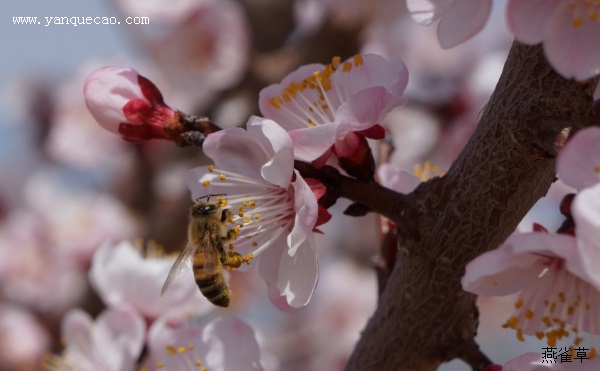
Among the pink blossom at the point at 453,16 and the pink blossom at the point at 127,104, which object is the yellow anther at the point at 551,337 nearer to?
the pink blossom at the point at 453,16

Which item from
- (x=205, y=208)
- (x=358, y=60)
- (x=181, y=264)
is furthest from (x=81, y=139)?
(x=358, y=60)

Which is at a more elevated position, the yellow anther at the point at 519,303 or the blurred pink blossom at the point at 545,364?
the yellow anther at the point at 519,303

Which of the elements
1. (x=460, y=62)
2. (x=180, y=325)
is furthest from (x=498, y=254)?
(x=460, y=62)

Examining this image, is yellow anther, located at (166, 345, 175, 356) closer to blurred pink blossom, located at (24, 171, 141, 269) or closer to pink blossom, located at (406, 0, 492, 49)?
pink blossom, located at (406, 0, 492, 49)

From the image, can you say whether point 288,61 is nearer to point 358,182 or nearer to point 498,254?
point 358,182

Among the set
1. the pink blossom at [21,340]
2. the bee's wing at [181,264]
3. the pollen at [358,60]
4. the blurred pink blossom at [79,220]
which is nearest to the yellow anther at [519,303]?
the pollen at [358,60]

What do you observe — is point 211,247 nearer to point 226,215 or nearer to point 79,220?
point 226,215

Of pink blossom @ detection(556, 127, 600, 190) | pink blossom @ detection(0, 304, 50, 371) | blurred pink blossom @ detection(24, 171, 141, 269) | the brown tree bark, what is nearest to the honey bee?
the brown tree bark
